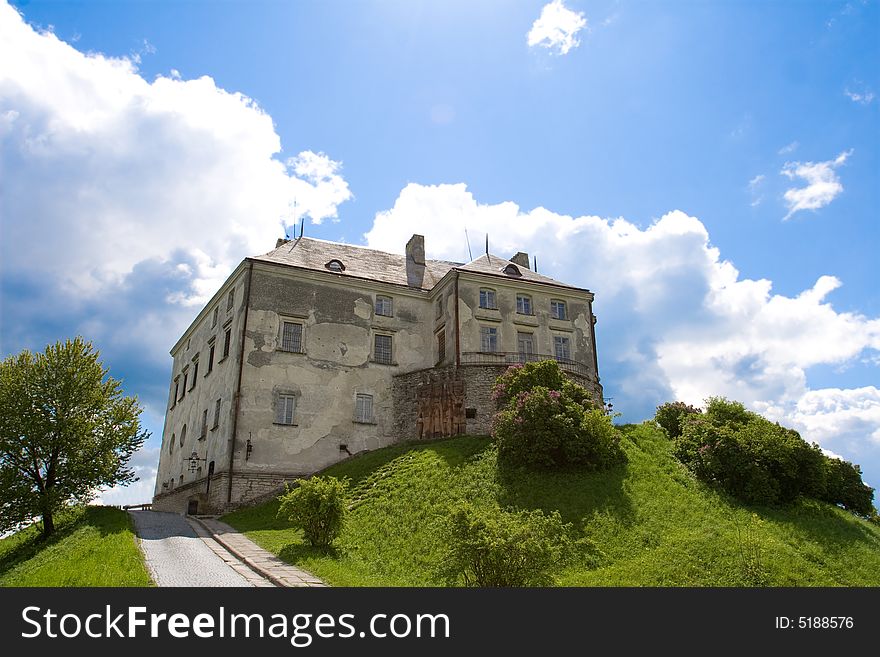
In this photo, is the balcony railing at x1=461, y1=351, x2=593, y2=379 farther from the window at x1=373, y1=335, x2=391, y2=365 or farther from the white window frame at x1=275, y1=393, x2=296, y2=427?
the white window frame at x1=275, y1=393, x2=296, y2=427

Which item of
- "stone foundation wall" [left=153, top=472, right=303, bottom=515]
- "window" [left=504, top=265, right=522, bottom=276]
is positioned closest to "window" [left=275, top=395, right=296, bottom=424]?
"stone foundation wall" [left=153, top=472, right=303, bottom=515]

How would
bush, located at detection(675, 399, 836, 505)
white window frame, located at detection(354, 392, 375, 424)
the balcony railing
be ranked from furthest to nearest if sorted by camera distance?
the balcony railing
white window frame, located at detection(354, 392, 375, 424)
bush, located at detection(675, 399, 836, 505)

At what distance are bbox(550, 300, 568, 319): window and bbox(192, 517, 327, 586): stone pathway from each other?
20633mm

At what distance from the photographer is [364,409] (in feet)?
111

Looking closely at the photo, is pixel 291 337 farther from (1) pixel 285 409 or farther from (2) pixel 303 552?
(2) pixel 303 552

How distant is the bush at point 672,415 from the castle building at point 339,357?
17.1 ft

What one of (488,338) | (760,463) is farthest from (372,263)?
(760,463)

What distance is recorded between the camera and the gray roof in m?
36.0

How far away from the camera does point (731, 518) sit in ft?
60.2

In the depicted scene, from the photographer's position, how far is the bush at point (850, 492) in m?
22.2

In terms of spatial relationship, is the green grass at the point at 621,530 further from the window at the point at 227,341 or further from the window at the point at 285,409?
the window at the point at 227,341

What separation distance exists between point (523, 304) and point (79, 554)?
24819mm
